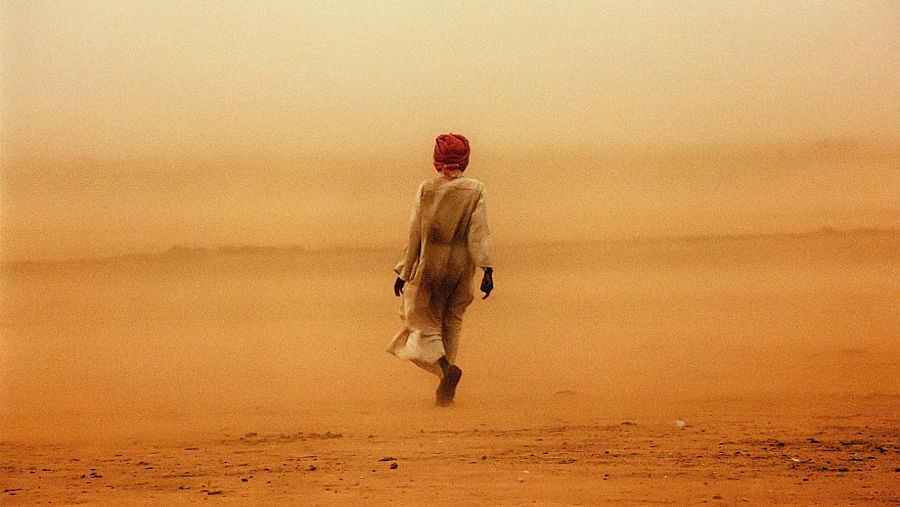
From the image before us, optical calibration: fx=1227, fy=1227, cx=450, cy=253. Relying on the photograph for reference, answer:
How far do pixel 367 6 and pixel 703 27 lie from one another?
82.7 inches

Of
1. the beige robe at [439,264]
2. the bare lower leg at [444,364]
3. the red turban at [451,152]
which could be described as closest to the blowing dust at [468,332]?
the bare lower leg at [444,364]

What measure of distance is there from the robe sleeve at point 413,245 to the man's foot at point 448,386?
1.78 ft

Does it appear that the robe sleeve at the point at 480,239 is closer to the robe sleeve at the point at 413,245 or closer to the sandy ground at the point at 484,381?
the robe sleeve at the point at 413,245

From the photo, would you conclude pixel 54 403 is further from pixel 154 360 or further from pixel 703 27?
pixel 703 27

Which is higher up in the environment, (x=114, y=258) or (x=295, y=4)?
(x=295, y=4)

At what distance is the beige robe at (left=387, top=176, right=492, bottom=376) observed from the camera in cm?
646

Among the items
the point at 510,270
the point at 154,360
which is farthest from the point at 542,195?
the point at 154,360

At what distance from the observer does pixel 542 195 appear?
25.8 ft

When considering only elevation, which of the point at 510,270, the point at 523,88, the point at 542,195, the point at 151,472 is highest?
the point at 523,88

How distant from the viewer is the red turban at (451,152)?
645 centimetres

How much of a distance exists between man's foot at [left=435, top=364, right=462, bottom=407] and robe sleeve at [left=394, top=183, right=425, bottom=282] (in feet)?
1.78

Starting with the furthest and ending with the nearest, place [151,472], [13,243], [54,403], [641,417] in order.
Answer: [13,243] < [54,403] < [641,417] < [151,472]

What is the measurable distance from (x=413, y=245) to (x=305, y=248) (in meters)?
1.29

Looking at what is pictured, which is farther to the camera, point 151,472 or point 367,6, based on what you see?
point 367,6
